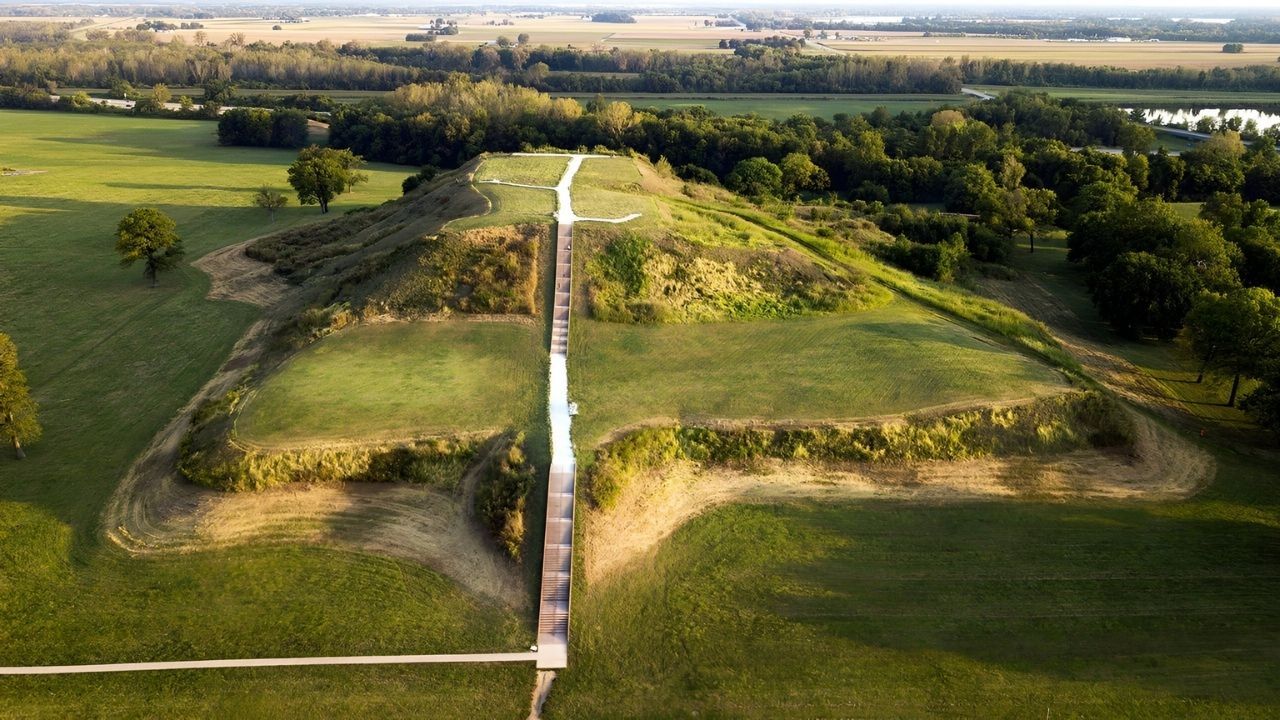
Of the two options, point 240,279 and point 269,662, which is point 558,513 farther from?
point 240,279

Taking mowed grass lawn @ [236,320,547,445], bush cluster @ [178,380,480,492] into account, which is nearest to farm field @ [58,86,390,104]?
mowed grass lawn @ [236,320,547,445]

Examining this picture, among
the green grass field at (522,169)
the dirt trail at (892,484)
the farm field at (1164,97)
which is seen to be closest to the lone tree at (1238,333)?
the dirt trail at (892,484)

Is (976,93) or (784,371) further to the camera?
(976,93)

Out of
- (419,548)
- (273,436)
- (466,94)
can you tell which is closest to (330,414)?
(273,436)

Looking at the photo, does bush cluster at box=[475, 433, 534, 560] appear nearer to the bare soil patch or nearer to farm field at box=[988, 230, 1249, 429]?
the bare soil patch

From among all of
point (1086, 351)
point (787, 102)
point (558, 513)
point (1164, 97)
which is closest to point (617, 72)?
point (787, 102)

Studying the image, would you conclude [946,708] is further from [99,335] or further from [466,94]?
[466,94]
